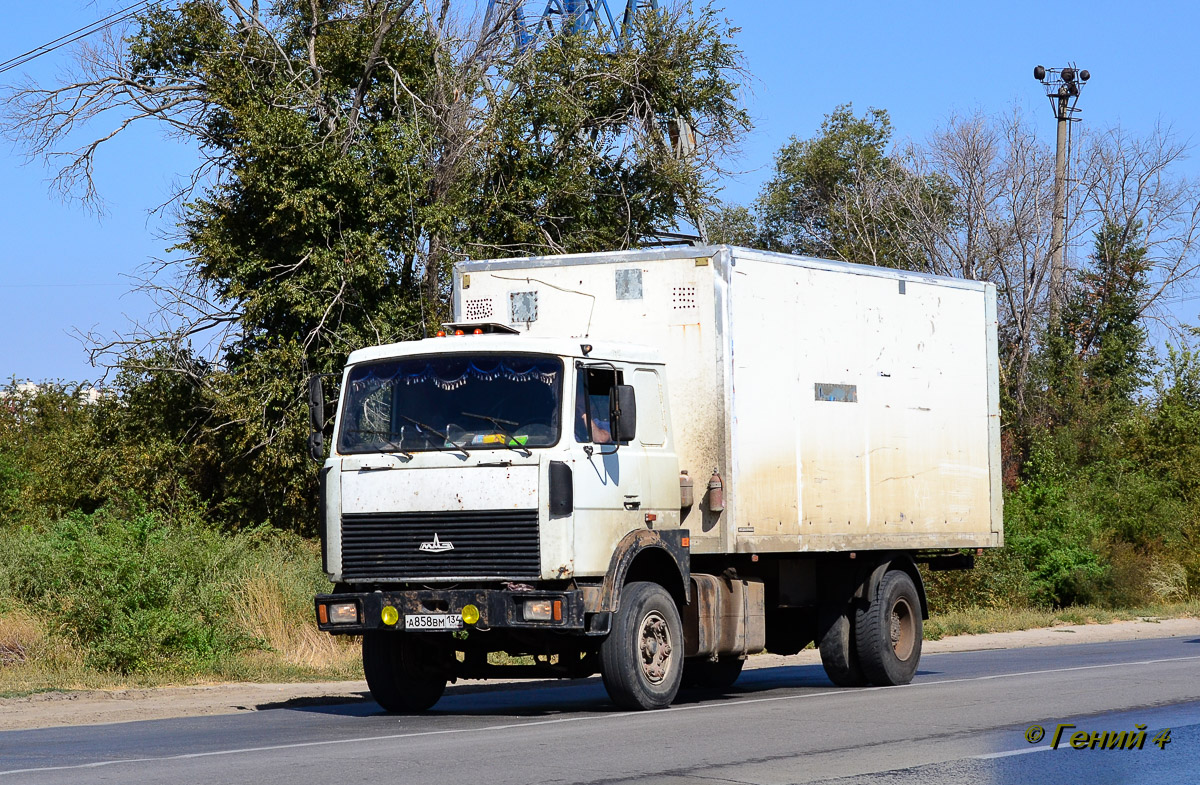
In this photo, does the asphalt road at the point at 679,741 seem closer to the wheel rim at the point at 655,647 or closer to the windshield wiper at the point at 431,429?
the wheel rim at the point at 655,647

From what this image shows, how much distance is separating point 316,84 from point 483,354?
48.6 ft

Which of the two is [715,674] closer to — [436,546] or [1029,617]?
[436,546]

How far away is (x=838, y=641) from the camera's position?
14875 mm

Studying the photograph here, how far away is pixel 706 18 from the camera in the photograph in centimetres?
2831

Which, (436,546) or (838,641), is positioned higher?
(436,546)

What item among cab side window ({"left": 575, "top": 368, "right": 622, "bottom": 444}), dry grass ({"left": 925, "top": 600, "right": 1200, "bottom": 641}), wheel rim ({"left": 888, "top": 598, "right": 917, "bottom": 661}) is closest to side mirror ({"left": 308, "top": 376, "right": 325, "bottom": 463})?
cab side window ({"left": 575, "top": 368, "right": 622, "bottom": 444})

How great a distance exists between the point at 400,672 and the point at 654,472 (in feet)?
9.41

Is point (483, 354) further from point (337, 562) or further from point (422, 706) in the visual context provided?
point (422, 706)

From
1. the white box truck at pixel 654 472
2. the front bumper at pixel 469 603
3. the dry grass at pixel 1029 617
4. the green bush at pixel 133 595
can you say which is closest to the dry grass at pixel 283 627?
the green bush at pixel 133 595

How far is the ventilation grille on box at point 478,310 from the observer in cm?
1372

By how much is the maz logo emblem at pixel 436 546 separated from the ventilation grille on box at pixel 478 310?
9.38 feet

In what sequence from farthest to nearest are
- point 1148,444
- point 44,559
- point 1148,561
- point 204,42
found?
1. point 1148,444
2. point 1148,561
3. point 204,42
4. point 44,559

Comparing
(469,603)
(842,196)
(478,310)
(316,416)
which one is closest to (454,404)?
(316,416)

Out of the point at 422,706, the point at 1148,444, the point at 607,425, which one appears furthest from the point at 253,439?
the point at 1148,444
